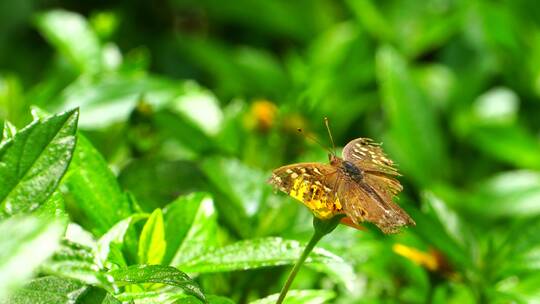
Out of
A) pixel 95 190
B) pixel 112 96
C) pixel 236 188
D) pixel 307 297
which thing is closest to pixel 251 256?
pixel 307 297

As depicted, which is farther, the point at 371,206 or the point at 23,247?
the point at 371,206

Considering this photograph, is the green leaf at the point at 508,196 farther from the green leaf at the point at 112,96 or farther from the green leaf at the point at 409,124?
the green leaf at the point at 112,96

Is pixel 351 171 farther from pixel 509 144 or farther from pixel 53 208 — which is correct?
pixel 509 144

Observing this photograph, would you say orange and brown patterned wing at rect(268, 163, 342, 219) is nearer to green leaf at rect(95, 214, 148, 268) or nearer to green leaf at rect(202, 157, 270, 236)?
green leaf at rect(95, 214, 148, 268)

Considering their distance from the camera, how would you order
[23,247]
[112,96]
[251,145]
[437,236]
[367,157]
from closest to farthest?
[23,247] < [367,157] < [437,236] < [112,96] < [251,145]

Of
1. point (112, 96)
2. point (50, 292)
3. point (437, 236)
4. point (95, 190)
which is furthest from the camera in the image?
point (112, 96)

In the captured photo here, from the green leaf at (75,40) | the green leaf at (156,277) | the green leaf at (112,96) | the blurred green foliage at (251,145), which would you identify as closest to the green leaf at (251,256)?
the blurred green foliage at (251,145)

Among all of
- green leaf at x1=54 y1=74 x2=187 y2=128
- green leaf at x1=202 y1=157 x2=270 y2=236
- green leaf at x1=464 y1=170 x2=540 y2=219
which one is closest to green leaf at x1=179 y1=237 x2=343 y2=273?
green leaf at x1=202 y1=157 x2=270 y2=236
